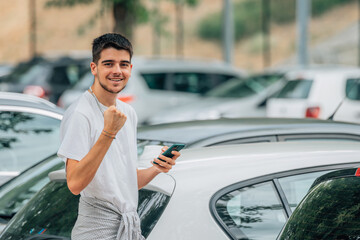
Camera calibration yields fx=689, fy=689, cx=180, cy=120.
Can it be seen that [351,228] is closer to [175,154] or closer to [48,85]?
[175,154]

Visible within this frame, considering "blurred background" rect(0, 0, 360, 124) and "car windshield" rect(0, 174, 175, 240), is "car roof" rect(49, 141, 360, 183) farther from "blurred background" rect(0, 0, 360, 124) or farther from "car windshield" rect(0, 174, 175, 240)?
"blurred background" rect(0, 0, 360, 124)

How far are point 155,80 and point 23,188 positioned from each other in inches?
386

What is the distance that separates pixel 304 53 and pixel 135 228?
15.5 metres

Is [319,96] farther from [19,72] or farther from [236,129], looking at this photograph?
[19,72]

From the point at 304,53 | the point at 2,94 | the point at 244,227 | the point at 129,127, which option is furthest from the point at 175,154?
the point at 304,53

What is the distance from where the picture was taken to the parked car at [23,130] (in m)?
4.67

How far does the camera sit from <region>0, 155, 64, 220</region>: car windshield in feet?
13.2

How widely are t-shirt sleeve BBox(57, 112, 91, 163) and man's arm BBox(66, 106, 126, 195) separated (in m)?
0.03

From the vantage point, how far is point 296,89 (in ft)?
36.0

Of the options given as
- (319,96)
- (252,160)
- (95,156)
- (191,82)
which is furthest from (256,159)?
(191,82)

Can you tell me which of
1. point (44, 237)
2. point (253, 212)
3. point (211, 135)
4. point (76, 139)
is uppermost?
point (76, 139)

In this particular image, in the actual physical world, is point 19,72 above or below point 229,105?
above

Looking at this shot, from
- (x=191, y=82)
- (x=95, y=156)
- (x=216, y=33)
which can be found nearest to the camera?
(x=95, y=156)

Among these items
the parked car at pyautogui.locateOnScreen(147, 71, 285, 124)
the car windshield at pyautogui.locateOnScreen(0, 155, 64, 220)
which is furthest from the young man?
the parked car at pyautogui.locateOnScreen(147, 71, 285, 124)
